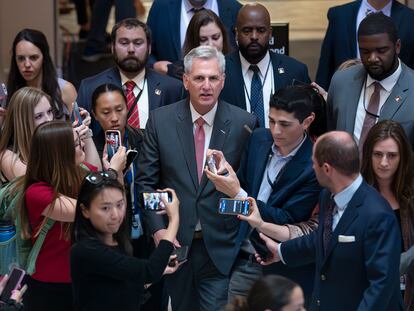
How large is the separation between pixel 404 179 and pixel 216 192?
3.92ft

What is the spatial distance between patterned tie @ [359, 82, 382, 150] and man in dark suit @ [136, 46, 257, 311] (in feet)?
2.39

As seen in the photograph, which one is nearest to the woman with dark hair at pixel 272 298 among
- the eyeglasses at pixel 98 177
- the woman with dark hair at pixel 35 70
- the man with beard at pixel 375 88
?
the eyeglasses at pixel 98 177

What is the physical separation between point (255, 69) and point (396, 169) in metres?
1.65

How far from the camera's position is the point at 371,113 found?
23.5ft

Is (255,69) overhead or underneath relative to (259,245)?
overhead

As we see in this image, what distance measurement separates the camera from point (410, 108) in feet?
23.1

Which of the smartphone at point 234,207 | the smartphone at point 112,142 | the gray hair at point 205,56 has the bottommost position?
the smartphone at point 234,207

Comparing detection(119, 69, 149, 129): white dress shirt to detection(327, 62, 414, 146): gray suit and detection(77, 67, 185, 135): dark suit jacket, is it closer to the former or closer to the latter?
detection(77, 67, 185, 135): dark suit jacket

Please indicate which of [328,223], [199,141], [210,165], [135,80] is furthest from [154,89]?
[328,223]

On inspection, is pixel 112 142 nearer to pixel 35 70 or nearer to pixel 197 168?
pixel 197 168

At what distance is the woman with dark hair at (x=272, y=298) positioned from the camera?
488 centimetres

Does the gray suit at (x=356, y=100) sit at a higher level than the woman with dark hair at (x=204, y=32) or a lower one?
lower

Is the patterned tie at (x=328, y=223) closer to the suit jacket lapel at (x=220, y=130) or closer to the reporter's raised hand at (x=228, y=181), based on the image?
the reporter's raised hand at (x=228, y=181)

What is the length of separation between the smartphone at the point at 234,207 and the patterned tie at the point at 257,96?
1384mm
